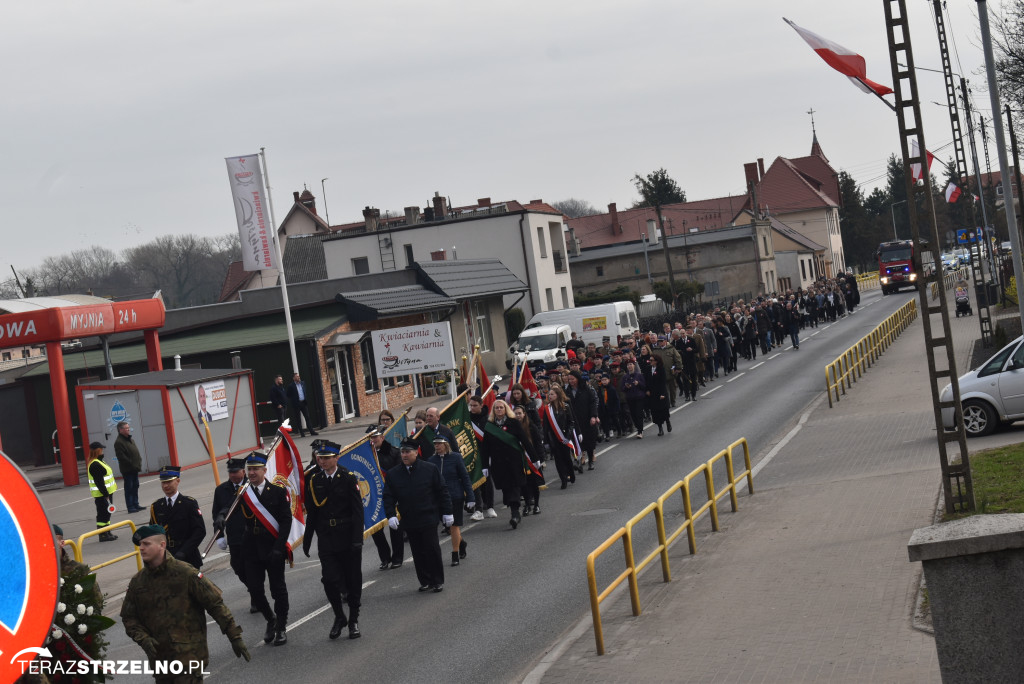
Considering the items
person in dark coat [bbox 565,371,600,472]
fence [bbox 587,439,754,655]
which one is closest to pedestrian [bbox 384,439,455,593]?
fence [bbox 587,439,754,655]

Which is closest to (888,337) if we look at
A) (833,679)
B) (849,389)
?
(849,389)

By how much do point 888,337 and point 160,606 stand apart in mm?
33990

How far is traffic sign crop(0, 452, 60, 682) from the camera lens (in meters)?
3.12

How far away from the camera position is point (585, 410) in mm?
20141

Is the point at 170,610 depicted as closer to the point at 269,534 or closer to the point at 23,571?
the point at 269,534

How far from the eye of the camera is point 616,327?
41.6 metres

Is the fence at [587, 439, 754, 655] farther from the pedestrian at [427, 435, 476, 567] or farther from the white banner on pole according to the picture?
the white banner on pole

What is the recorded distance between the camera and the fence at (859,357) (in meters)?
25.9

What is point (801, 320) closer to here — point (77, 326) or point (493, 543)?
point (77, 326)

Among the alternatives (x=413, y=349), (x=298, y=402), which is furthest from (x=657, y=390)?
(x=298, y=402)

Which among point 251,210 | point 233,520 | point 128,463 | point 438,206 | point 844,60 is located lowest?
point 233,520

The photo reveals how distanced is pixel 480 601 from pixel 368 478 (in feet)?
9.47

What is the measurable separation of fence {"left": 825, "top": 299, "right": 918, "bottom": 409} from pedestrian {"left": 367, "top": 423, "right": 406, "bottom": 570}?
42.6 ft

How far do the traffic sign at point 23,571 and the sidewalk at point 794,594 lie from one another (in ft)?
18.5
